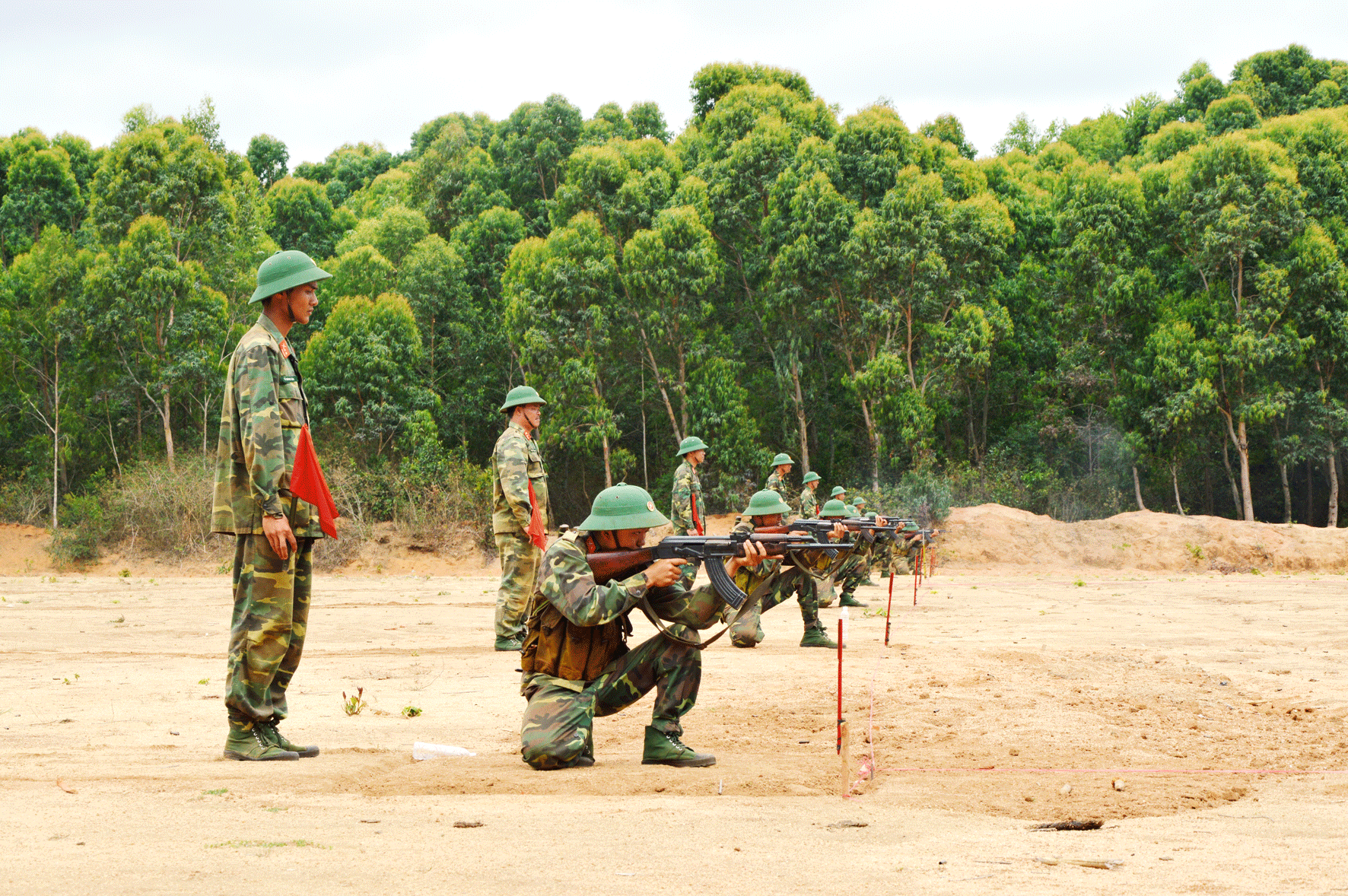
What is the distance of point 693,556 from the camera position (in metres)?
5.86

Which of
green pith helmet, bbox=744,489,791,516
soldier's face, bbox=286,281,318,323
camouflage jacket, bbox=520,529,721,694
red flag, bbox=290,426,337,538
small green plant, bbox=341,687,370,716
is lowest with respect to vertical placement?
small green plant, bbox=341,687,370,716

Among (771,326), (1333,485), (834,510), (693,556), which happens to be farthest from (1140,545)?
(693,556)

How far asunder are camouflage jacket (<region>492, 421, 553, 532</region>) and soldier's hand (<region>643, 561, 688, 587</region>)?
4.07m

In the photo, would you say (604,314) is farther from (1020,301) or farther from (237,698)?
(237,698)

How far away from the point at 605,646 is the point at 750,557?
35.0 inches

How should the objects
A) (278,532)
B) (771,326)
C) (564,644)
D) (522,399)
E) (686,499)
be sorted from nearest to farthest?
(278,532), (564,644), (522,399), (686,499), (771,326)

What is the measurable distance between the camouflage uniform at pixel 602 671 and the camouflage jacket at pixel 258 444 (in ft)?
4.55

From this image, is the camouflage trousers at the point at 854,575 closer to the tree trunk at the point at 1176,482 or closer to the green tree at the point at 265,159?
the tree trunk at the point at 1176,482

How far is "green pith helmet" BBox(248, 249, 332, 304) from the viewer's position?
605 centimetres

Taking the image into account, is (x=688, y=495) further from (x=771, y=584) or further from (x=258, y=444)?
(x=258, y=444)

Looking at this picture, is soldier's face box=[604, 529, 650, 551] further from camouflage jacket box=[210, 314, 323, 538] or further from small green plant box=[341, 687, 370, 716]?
small green plant box=[341, 687, 370, 716]

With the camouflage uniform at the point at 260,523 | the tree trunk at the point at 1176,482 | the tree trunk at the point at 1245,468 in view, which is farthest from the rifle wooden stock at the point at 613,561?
the tree trunk at the point at 1176,482

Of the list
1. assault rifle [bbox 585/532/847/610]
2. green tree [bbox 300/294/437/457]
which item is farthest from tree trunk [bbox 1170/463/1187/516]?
assault rifle [bbox 585/532/847/610]

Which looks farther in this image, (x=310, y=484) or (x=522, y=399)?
(x=522, y=399)
